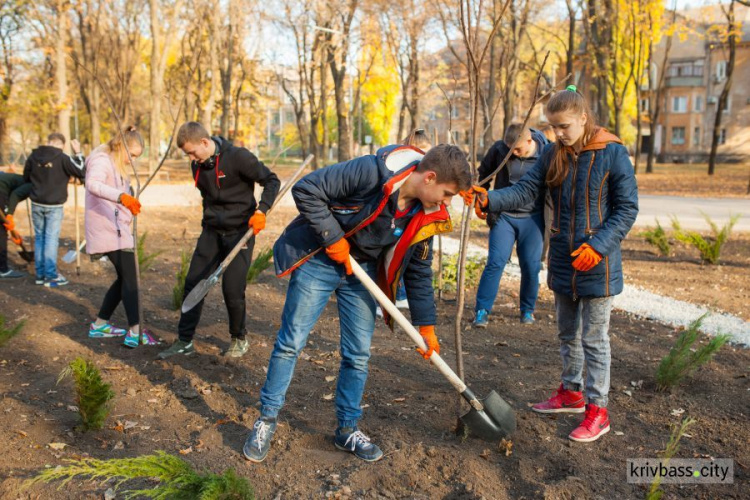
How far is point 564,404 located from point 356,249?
5.17ft

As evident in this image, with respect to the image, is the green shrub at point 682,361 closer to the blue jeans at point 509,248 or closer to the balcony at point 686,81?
the blue jeans at point 509,248

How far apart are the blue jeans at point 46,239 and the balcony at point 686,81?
56345 millimetres

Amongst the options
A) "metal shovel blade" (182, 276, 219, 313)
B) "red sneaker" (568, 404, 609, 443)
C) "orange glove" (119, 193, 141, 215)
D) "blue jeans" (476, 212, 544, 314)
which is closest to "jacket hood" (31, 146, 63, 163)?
"orange glove" (119, 193, 141, 215)

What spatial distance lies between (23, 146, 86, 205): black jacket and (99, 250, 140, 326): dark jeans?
242 centimetres

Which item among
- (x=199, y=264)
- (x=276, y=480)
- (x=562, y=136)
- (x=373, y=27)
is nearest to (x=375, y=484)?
(x=276, y=480)

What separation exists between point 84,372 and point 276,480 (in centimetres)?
111

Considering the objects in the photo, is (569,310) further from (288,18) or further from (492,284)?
(288,18)

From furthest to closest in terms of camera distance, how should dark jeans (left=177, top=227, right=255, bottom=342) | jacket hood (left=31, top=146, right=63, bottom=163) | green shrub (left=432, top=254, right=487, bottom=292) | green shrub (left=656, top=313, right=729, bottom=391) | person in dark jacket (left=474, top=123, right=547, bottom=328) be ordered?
jacket hood (left=31, top=146, right=63, bottom=163), green shrub (left=432, top=254, right=487, bottom=292), person in dark jacket (left=474, top=123, right=547, bottom=328), dark jeans (left=177, top=227, right=255, bottom=342), green shrub (left=656, top=313, right=729, bottom=391)

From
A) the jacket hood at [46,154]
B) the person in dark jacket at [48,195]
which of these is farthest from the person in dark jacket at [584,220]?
the jacket hood at [46,154]

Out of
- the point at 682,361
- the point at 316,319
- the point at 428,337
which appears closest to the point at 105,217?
the point at 316,319

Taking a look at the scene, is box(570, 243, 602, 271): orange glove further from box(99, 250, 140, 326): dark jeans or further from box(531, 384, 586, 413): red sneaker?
box(99, 250, 140, 326): dark jeans

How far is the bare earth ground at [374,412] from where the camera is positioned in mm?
3092

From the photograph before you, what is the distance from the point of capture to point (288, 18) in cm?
2769

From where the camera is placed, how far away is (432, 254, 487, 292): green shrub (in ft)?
22.2
